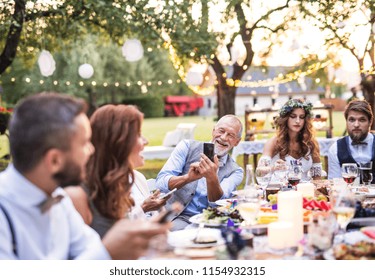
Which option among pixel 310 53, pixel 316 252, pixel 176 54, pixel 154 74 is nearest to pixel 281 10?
pixel 310 53

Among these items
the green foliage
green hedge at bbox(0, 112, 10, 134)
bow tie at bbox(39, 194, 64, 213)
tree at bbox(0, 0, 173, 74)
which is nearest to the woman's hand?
bow tie at bbox(39, 194, 64, 213)

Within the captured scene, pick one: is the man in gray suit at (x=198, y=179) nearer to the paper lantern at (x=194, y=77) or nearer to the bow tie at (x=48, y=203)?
the bow tie at (x=48, y=203)

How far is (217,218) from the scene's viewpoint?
8.09ft

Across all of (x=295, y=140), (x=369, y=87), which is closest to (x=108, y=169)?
(x=295, y=140)

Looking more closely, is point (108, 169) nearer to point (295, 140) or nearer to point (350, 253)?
point (350, 253)

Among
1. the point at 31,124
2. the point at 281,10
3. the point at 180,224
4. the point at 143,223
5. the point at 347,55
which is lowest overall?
the point at 180,224

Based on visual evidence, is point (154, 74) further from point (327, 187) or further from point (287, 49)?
point (327, 187)

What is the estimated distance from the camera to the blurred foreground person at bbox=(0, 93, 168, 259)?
148 centimetres

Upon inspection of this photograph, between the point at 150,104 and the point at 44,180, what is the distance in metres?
40.9

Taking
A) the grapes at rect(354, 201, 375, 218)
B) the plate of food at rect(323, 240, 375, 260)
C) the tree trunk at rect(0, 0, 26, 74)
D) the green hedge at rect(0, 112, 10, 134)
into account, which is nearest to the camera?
the plate of food at rect(323, 240, 375, 260)

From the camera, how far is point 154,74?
35.6m

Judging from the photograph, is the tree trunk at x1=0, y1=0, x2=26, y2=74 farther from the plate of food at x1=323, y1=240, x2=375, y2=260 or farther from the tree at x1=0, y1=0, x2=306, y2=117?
the plate of food at x1=323, y1=240, x2=375, y2=260

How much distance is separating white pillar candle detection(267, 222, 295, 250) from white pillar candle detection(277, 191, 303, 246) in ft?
0.22
